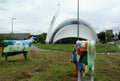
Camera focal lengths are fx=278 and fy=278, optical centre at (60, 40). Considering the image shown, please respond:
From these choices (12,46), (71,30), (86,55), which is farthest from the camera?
(71,30)

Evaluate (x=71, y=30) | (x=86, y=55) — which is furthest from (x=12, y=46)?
(x=71, y=30)

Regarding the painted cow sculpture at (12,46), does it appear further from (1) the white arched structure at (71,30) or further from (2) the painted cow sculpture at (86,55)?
(1) the white arched structure at (71,30)

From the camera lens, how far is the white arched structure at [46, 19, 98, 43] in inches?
2884

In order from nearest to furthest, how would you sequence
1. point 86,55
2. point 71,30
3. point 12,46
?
point 86,55 → point 12,46 → point 71,30

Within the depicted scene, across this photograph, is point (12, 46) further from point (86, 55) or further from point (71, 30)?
point (71, 30)

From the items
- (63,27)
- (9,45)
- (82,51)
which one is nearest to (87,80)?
(82,51)

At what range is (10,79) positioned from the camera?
360 inches

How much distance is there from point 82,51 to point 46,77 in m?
1.96

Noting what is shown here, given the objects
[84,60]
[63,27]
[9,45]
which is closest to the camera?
[84,60]

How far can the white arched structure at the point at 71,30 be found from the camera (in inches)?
2884

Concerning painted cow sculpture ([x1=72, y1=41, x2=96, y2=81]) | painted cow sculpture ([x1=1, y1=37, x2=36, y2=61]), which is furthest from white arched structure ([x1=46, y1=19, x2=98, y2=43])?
painted cow sculpture ([x1=72, y1=41, x2=96, y2=81])

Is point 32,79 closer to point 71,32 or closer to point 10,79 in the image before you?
point 10,79

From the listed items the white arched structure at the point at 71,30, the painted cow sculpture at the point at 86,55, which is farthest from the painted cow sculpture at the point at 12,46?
the white arched structure at the point at 71,30

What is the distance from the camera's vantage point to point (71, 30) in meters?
73.8
